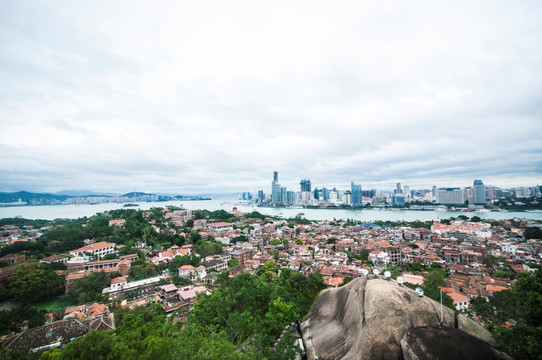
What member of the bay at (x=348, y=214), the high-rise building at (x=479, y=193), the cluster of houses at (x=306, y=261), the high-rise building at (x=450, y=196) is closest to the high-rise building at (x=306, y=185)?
the bay at (x=348, y=214)

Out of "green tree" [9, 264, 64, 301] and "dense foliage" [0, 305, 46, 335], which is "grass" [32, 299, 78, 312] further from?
"dense foliage" [0, 305, 46, 335]

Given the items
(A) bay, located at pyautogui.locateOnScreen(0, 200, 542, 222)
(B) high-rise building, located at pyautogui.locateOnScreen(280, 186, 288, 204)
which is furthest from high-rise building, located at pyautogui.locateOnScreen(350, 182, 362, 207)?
(B) high-rise building, located at pyautogui.locateOnScreen(280, 186, 288, 204)

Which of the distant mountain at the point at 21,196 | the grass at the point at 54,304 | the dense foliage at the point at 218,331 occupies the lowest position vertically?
the grass at the point at 54,304

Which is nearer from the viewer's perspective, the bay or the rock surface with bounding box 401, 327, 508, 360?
the rock surface with bounding box 401, 327, 508, 360

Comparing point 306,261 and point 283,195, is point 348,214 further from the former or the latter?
point 306,261

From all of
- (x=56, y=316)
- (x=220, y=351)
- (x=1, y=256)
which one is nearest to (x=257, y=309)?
(x=220, y=351)

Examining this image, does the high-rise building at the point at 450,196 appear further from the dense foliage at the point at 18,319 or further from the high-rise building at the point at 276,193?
the dense foliage at the point at 18,319

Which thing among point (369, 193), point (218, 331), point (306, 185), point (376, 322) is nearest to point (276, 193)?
point (306, 185)

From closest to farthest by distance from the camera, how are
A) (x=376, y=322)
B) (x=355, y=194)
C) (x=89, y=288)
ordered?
(x=376, y=322) → (x=89, y=288) → (x=355, y=194)

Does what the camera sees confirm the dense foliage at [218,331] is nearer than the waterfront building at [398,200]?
Yes

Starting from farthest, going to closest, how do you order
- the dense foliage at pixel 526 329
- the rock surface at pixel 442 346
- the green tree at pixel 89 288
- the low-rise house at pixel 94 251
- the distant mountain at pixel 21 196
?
the distant mountain at pixel 21 196 < the low-rise house at pixel 94 251 < the green tree at pixel 89 288 < the dense foliage at pixel 526 329 < the rock surface at pixel 442 346
